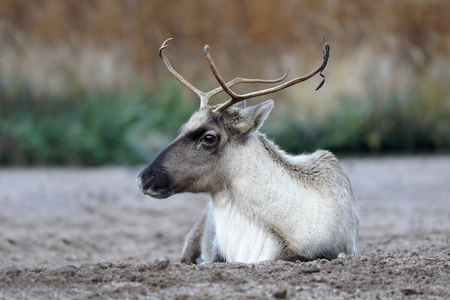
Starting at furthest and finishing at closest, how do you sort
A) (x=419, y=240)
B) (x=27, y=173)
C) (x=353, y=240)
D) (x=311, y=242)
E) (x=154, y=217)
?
1. (x=27, y=173)
2. (x=154, y=217)
3. (x=419, y=240)
4. (x=353, y=240)
5. (x=311, y=242)

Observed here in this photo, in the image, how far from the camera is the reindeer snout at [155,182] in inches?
262

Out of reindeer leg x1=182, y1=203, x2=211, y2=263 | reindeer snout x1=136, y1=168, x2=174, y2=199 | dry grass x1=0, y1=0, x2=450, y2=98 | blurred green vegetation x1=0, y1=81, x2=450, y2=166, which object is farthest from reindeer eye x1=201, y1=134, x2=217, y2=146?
dry grass x1=0, y1=0, x2=450, y2=98

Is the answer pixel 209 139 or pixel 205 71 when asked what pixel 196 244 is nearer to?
pixel 209 139

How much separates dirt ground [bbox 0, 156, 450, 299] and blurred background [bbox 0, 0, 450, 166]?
98cm

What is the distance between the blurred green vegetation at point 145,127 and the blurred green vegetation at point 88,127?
0.02m

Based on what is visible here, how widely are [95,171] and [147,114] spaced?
267cm

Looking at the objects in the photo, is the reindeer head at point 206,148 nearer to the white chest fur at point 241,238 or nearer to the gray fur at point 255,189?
the gray fur at point 255,189

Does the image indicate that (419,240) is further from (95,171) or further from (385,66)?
(385,66)

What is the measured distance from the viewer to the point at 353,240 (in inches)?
277

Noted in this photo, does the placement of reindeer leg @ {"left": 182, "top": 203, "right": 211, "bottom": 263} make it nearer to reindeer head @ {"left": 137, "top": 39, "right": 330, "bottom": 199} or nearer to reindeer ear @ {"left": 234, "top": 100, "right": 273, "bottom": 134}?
reindeer head @ {"left": 137, "top": 39, "right": 330, "bottom": 199}

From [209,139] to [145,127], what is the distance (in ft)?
32.8

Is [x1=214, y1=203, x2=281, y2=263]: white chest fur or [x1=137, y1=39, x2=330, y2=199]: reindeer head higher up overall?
[x1=137, y1=39, x2=330, y2=199]: reindeer head

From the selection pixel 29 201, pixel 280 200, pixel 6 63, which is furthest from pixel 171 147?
pixel 6 63

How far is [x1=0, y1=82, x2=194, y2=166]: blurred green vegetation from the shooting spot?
16.0 metres
